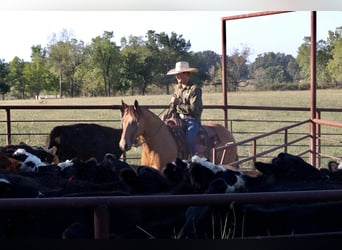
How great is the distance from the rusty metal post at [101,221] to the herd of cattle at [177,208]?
12.8 inches

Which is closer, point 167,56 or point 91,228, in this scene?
point 91,228

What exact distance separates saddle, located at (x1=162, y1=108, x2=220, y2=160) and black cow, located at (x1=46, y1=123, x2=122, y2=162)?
1.51m

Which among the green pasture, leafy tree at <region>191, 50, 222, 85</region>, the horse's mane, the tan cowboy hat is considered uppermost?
leafy tree at <region>191, 50, 222, 85</region>

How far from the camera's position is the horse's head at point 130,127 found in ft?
20.4

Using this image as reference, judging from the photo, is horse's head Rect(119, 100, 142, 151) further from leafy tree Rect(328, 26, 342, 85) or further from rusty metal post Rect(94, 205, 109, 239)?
leafy tree Rect(328, 26, 342, 85)

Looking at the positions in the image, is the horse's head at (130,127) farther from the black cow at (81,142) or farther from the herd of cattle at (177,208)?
the herd of cattle at (177,208)

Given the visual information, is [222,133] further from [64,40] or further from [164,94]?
[164,94]

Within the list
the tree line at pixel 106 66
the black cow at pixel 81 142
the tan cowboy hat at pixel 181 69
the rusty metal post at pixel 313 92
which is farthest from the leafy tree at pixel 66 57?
the rusty metal post at pixel 313 92

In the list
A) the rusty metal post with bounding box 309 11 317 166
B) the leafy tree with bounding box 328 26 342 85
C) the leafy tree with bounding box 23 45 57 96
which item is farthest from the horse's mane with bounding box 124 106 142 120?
the leafy tree with bounding box 328 26 342 85

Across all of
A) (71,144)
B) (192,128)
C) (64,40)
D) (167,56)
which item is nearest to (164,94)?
(167,56)

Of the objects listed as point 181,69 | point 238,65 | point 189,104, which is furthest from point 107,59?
point 189,104

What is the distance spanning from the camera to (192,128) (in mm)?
6539

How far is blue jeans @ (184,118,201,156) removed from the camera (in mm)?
6474

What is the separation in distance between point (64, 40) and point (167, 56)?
7.29ft
